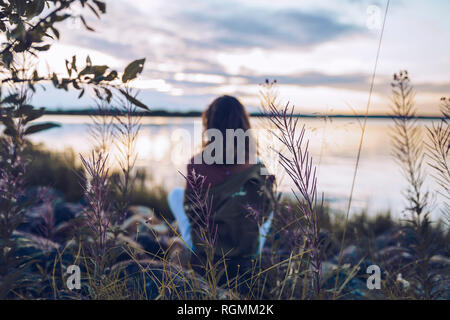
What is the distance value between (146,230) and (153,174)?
5.74 metres

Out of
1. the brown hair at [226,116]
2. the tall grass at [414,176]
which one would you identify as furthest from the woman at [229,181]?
the tall grass at [414,176]

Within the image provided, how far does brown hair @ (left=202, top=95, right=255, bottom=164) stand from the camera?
3.54 metres

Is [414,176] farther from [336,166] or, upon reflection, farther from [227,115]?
[336,166]

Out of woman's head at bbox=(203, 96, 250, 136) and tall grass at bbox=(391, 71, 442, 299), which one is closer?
tall grass at bbox=(391, 71, 442, 299)

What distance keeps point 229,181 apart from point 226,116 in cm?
68

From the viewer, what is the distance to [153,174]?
405 inches

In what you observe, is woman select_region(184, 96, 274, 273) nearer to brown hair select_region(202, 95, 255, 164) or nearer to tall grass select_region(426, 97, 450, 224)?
brown hair select_region(202, 95, 255, 164)

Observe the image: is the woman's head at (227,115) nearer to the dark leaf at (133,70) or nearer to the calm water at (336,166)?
the calm water at (336,166)

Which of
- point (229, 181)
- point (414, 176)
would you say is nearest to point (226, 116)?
point (229, 181)

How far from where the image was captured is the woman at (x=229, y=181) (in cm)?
310

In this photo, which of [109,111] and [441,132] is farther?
[109,111]

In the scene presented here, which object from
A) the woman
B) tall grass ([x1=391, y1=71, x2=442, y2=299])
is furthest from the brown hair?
tall grass ([x1=391, y1=71, x2=442, y2=299])

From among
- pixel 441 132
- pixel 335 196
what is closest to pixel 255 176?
pixel 441 132
